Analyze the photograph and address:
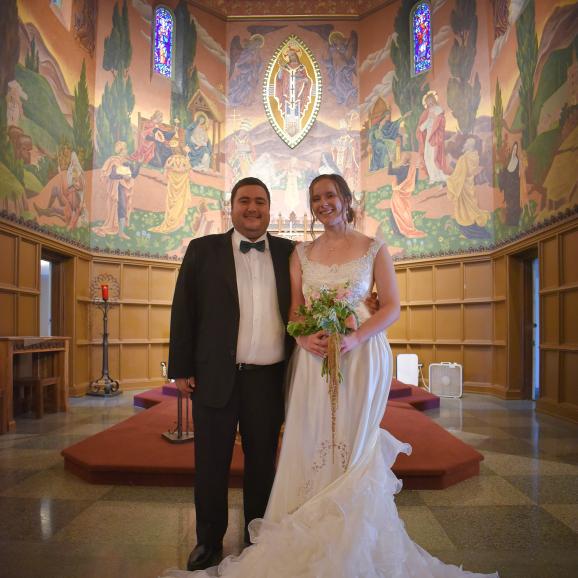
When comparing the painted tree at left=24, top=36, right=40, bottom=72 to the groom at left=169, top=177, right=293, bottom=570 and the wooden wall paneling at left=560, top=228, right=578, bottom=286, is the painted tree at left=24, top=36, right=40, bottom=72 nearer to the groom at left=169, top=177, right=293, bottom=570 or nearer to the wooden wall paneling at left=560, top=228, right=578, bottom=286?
the groom at left=169, top=177, right=293, bottom=570

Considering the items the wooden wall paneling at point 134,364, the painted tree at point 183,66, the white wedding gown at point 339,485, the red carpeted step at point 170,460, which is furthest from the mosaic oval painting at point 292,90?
the white wedding gown at point 339,485

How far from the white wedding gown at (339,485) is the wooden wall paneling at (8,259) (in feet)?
19.0

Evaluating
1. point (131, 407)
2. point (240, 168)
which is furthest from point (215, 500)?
point (240, 168)

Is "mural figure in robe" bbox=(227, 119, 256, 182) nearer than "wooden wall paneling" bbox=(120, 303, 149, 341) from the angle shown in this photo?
No

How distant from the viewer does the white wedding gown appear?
204cm

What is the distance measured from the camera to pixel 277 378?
2.64m

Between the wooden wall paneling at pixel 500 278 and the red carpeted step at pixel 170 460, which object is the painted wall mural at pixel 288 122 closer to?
the wooden wall paneling at pixel 500 278

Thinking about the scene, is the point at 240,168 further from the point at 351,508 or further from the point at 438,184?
the point at 351,508

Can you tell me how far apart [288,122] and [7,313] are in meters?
8.65

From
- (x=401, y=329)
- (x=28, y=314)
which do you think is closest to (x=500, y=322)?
(x=401, y=329)

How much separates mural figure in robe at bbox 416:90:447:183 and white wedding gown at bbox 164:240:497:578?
9.03m

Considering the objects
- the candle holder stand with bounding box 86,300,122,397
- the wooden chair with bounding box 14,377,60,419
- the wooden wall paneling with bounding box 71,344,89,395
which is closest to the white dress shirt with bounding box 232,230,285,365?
the wooden chair with bounding box 14,377,60,419

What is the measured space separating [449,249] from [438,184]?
5.03 ft

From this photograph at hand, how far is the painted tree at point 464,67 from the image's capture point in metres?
10.1
